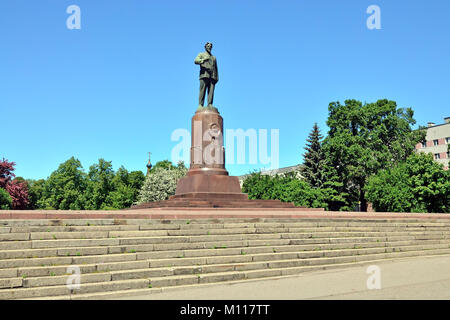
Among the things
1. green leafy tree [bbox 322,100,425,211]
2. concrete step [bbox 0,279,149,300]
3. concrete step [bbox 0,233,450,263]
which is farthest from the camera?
green leafy tree [bbox 322,100,425,211]

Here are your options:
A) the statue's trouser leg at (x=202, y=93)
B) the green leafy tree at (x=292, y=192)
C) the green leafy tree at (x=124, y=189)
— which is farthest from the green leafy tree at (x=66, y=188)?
the statue's trouser leg at (x=202, y=93)

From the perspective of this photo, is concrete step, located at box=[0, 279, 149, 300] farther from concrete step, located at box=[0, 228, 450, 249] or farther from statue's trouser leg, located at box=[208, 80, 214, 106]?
statue's trouser leg, located at box=[208, 80, 214, 106]

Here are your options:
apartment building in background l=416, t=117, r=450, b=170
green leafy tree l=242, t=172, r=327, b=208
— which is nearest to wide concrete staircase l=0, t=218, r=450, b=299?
green leafy tree l=242, t=172, r=327, b=208

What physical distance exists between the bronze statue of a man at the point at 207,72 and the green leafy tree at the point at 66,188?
99.2 ft

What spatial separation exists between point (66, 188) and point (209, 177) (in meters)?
33.1

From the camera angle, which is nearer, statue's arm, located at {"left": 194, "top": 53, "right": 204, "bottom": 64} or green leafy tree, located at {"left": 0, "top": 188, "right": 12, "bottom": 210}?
statue's arm, located at {"left": 194, "top": 53, "right": 204, "bottom": 64}

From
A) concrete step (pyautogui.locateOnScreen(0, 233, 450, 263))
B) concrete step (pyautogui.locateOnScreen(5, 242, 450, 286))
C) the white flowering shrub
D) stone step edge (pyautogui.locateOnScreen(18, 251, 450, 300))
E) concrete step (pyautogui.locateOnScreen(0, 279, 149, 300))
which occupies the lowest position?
stone step edge (pyautogui.locateOnScreen(18, 251, 450, 300))

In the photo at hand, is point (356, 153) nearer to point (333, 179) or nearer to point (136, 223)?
point (333, 179)

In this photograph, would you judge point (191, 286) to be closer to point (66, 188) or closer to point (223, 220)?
point (223, 220)

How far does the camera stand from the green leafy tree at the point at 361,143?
31.3m

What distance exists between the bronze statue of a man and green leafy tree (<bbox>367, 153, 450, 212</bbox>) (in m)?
14.4

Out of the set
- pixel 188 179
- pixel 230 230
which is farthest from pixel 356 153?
pixel 230 230

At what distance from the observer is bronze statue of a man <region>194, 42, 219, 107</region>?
712 inches
